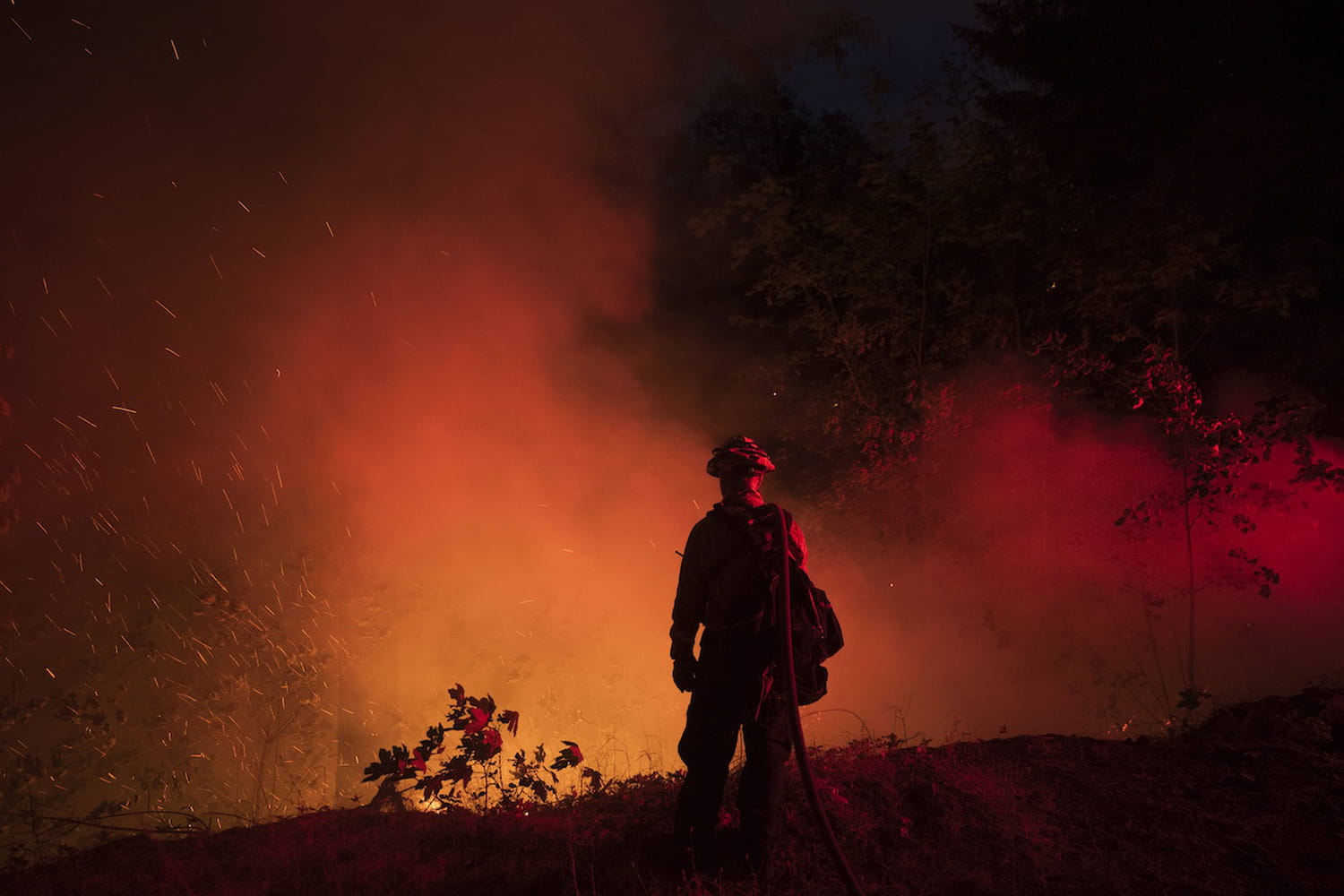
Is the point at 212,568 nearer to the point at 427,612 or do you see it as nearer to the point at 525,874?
the point at 427,612

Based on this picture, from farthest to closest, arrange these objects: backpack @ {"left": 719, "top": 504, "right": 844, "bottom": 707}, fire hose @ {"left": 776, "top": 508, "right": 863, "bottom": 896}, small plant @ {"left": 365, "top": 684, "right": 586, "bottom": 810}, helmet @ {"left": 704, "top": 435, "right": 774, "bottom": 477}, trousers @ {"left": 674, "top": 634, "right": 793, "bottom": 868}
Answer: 1. small plant @ {"left": 365, "top": 684, "right": 586, "bottom": 810}
2. helmet @ {"left": 704, "top": 435, "right": 774, "bottom": 477}
3. backpack @ {"left": 719, "top": 504, "right": 844, "bottom": 707}
4. trousers @ {"left": 674, "top": 634, "right": 793, "bottom": 868}
5. fire hose @ {"left": 776, "top": 508, "right": 863, "bottom": 896}

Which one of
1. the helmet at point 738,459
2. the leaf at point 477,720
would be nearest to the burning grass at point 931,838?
the leaf at point 477,720

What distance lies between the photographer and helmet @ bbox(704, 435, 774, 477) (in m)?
3.22

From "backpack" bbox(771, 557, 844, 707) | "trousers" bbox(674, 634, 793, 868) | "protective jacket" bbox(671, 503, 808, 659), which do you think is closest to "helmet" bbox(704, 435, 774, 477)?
"protective jacket" bbox(671, 503, 808, 659)

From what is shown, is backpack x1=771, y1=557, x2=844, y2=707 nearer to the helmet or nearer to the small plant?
the helmet

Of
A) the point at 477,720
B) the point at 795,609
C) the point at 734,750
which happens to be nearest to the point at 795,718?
the point at 734,750

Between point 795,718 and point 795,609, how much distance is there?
0.47 metres

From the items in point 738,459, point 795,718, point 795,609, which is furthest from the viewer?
point 738,459

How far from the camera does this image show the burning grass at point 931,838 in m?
2.93

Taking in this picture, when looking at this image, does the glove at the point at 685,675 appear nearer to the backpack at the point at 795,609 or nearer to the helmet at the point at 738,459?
the backpack at the point at 795,609

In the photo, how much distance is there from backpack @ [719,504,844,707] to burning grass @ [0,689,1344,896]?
77 centimetres

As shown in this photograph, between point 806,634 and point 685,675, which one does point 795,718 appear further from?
point 685,675

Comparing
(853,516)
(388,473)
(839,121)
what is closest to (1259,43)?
(839,121)

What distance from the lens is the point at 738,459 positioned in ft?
10.6
